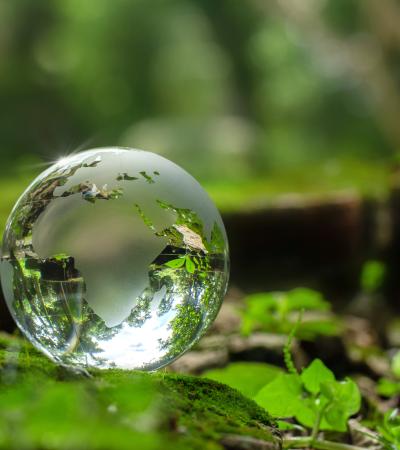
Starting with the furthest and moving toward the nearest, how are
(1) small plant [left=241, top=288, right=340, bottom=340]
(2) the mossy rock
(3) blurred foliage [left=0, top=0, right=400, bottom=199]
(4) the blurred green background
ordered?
(3) blurred foliage [left=0, top=0, right=400, bottom=199], (4) the blurred green background, (1) small plant [left=241, top=288, right=340, bottom=340], (2) the mossy rock

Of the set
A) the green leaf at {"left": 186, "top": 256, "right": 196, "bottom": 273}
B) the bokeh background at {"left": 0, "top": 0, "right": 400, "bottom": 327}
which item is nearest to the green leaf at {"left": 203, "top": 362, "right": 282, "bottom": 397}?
the green leaf at {"left": 186, "top": 256, "right": 196, "bottom": 273}

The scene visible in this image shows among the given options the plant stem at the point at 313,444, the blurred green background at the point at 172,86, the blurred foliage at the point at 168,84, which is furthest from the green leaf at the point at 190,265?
the blurred foliage at the point at 168,84

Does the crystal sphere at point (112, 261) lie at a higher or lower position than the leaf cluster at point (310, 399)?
higher

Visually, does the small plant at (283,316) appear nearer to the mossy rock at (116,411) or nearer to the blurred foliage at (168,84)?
the mossy rock at (116,411)

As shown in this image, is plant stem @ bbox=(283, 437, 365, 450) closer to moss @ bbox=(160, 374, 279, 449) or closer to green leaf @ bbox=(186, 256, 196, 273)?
moss @ bbox=(160, 374, 279, 449)

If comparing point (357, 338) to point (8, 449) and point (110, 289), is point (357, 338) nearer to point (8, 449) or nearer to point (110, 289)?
point (110, 289)

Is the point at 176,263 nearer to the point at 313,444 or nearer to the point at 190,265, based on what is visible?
the point at 190,265
